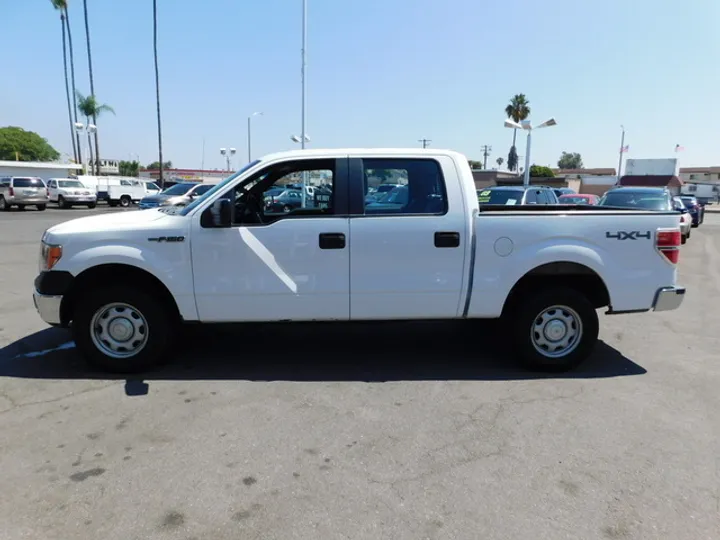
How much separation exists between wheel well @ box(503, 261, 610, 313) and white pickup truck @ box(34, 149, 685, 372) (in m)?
0.02

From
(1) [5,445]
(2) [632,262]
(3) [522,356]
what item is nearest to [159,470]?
(1) [5,445]

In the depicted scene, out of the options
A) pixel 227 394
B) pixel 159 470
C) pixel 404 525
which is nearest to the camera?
pixel 404 525

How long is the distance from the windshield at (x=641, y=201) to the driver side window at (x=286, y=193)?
37.7 ft

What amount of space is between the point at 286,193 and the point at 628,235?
3125 mm

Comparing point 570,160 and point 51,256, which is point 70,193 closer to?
point 51,256

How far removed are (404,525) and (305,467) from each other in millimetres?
779

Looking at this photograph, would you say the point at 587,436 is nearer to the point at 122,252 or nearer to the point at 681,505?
the point at 681,505

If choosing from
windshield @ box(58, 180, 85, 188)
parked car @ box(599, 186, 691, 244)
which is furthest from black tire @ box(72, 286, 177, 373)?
windshield @ box(58, 180, 85, 188)

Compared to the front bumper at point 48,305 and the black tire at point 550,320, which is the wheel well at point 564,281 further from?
the front bumper at point 48,305

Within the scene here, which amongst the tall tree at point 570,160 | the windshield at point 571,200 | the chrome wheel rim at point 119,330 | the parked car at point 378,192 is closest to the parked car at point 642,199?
the windshield at point 571,200

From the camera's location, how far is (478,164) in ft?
350

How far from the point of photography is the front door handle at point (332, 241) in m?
4.32

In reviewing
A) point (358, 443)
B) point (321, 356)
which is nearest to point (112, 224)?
point (321, 356)

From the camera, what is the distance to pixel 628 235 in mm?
4492
